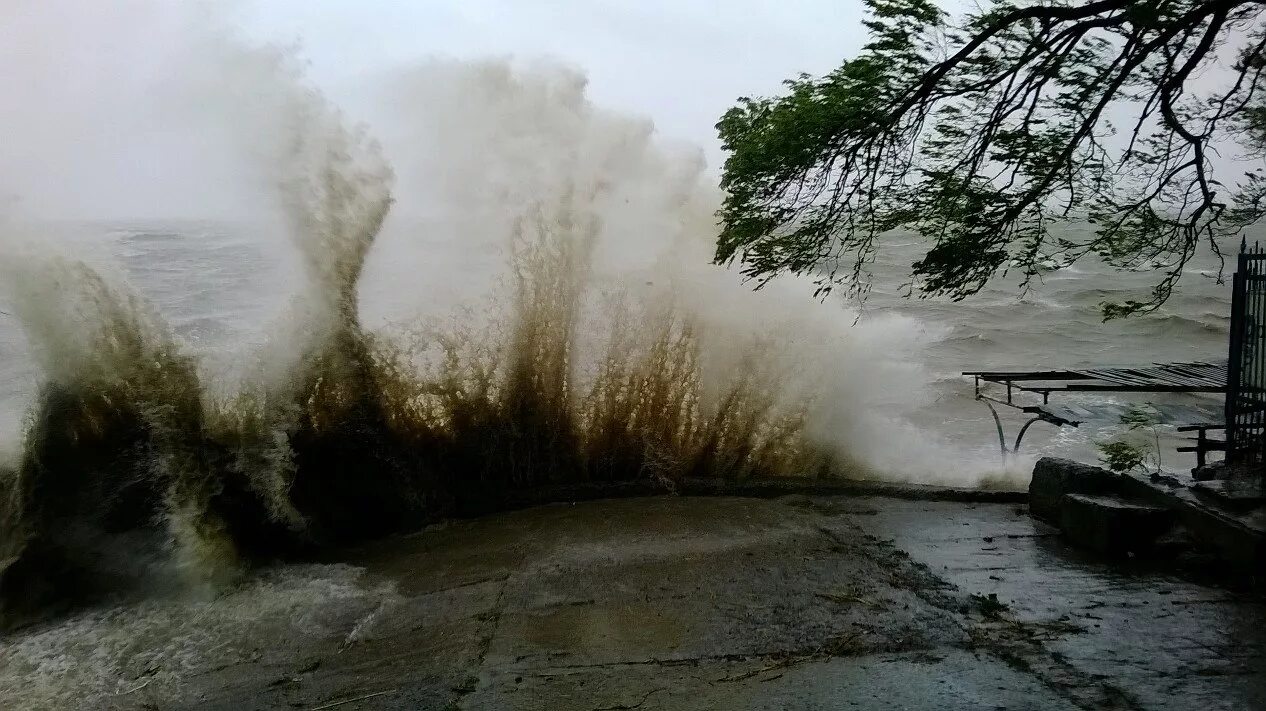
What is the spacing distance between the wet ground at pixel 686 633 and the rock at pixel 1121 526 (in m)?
0.28

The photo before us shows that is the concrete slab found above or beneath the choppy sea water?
beneath

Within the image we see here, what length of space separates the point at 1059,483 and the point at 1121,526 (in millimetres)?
1053

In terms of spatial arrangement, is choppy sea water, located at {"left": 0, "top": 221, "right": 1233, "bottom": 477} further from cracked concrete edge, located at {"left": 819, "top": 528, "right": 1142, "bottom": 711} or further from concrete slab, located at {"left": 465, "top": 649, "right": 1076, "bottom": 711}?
concrete slab, located at {"left": 465, "top": 649, "right": 1076, "bottom": 711}

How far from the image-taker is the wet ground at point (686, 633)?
13.3 ft

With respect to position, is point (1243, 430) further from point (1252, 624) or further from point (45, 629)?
point (45, 629)

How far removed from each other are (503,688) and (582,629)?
82 cm

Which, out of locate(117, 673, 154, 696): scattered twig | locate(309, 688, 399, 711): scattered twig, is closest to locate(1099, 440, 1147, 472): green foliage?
locate(309, 688, 399, 711): scattered twig

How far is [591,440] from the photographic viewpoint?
30.5 ft

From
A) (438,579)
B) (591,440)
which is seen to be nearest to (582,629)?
(438,579)

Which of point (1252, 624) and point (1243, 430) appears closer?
point (1252, 624)

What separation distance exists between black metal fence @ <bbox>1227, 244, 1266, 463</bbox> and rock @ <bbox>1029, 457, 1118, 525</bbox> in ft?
3.04

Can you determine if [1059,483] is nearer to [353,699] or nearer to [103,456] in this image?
[353,699]

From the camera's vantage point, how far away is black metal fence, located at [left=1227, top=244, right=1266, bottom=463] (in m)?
6.18

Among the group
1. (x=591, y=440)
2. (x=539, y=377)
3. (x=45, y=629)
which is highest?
(x=539, y=377)
